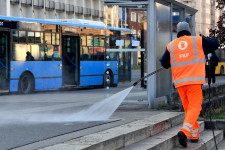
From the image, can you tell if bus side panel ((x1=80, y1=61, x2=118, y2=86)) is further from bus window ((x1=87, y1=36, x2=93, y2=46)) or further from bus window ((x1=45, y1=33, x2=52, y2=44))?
bus window ((x1=45, y1=33, x2=52, y2=44))

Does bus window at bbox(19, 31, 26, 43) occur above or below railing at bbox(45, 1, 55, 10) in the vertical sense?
below

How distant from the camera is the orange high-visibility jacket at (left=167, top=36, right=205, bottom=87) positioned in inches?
311

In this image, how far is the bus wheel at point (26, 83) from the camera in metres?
20.3

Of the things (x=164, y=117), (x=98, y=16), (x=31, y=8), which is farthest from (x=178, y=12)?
(x=98, y=16)

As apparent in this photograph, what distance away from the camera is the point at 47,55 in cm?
2175

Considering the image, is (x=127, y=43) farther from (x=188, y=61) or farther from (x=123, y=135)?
(x=123, y=135)

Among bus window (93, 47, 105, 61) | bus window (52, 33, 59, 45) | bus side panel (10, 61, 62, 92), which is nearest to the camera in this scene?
bus side panel (10, 61, 62, 92)

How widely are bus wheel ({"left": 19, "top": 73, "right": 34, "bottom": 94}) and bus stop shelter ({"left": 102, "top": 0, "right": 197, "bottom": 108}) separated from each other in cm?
853

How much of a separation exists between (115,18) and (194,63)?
15.5ft

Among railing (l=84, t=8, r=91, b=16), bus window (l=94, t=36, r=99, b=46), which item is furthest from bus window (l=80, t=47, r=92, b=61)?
railing (l=84, t=8, r=91, b=16)

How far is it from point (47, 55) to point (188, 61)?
14317mm

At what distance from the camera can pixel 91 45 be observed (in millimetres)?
23844

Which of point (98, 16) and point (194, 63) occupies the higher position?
point (98, 16)

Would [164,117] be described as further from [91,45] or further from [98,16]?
[98,16]
